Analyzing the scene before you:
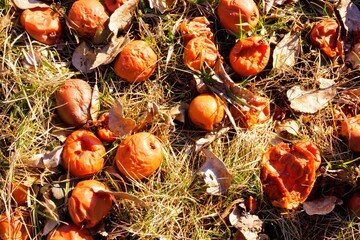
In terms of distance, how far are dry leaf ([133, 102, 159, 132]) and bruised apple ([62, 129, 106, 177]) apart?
391 mm

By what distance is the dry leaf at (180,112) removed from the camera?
14.1ft

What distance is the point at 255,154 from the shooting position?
4285mm

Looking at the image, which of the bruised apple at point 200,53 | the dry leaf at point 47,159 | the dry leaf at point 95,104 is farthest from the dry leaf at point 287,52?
the dry leaf at point 47,159

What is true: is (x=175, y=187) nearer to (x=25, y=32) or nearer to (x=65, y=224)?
(x=65, y=224)

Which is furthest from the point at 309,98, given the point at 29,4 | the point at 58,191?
the point at 29,4

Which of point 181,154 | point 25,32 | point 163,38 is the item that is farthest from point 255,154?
point 25,32

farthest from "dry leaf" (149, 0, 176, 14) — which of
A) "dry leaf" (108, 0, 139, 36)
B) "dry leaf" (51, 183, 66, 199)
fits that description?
"dry leaf" (51, 183, 66, 199)

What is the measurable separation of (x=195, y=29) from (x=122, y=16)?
685 millimetres

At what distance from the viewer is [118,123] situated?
4129 mm

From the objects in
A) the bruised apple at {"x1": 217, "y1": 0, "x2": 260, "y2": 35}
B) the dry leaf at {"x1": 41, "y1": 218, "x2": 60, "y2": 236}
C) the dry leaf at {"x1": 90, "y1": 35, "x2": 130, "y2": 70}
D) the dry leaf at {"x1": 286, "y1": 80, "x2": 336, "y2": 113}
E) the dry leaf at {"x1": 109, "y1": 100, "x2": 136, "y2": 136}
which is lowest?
the dry leaf at {"x1": 41, "y1": 218, "x2": 60, "y2": 236}

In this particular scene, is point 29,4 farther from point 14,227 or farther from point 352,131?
point 352,131

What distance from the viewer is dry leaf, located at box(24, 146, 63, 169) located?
13.4 feet

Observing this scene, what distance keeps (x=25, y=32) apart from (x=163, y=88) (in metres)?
1.38

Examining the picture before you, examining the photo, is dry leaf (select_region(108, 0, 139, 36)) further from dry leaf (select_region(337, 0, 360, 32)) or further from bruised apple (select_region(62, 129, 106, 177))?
dry leaf (select_region(337, 0, 360, 32))
